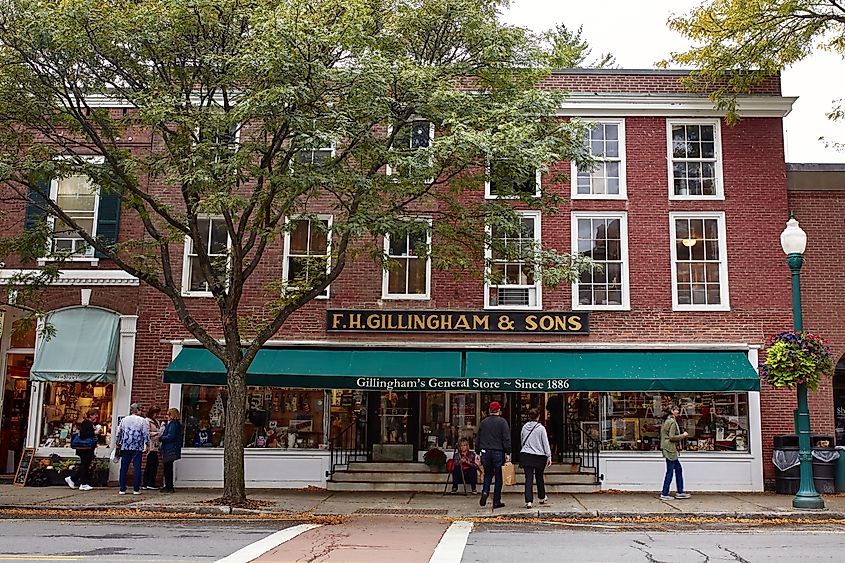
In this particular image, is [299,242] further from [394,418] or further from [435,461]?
[435,461]

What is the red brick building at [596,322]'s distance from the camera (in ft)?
57.9

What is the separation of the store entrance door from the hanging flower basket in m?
7.38

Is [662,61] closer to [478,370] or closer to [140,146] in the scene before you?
[478,370]

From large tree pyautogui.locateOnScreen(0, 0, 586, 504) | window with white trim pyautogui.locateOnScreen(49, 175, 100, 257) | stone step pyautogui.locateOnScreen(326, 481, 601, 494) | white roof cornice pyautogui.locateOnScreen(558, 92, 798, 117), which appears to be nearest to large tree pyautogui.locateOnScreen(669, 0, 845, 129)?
white roof cornice pyautogui.locateOnScreen(558, 92, 798, 117)

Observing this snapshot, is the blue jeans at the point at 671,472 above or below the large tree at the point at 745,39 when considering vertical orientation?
below

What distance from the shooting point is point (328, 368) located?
17.2 metres

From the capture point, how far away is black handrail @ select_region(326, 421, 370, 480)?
17.9 m

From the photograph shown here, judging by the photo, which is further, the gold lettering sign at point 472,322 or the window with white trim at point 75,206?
the window with white trim at point 75,206

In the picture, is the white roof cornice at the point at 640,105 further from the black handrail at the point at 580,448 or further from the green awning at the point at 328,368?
the black handrail at the point at 580,448

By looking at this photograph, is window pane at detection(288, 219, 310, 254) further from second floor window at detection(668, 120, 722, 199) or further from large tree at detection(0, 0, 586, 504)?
second floor window at detection(668, 120, 722, 199)

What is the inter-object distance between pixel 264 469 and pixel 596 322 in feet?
25.5

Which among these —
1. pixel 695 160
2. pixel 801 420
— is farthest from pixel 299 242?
pixel 801 420

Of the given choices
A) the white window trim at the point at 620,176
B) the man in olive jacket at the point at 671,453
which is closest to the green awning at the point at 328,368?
the man in olive jacket at the point at 671,453

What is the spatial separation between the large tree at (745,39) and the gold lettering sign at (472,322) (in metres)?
5.76
